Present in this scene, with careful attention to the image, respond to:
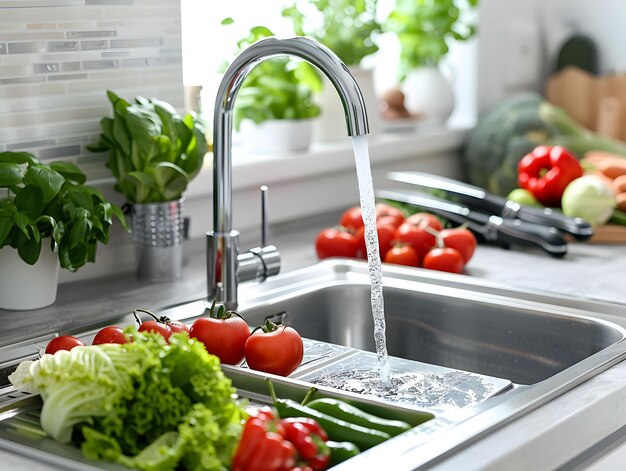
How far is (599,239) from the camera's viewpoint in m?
2.11

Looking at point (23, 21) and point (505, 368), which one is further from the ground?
point (23, 21)

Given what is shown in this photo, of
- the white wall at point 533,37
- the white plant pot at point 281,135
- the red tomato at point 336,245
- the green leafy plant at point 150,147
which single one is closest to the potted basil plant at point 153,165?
the green leafy plant at point 150,147

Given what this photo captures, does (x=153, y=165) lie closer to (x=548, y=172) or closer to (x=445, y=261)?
(x=445, y=261)

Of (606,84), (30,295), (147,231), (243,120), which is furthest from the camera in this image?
(606,84)

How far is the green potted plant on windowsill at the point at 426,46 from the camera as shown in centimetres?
259

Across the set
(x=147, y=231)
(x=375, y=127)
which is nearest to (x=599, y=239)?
(x=375, y=127)

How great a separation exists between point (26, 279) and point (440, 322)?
2.04 ft

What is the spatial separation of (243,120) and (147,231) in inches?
26.0

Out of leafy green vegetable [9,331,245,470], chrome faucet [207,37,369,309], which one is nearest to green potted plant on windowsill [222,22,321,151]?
chrome faucet [207,37,369,309]

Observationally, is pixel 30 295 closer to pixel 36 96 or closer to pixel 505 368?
pixel 36 96

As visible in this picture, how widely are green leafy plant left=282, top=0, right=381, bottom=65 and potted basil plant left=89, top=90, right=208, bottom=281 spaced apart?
0.68m

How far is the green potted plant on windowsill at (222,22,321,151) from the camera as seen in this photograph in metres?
2.18

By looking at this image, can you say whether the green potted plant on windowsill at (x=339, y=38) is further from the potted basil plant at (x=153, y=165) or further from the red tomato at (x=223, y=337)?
the red tomato at (x=223, y=337)

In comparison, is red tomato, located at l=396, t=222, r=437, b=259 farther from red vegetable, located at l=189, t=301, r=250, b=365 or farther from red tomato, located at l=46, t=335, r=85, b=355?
red tomato, located at l=46, t=335, r=85, b=355
